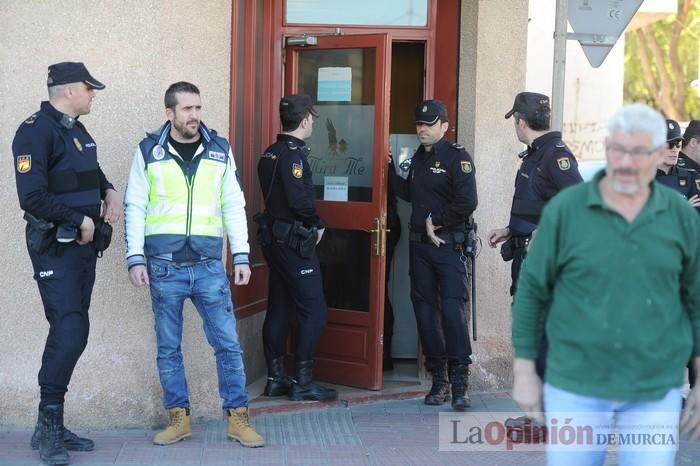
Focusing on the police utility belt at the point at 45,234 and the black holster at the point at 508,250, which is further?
the black holster at the point at 508,250

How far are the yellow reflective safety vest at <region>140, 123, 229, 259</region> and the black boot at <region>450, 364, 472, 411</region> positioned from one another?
2044 mm

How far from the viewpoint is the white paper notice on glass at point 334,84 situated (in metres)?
7.18

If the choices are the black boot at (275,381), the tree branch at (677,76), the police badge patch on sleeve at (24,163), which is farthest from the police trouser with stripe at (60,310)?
the tree branch at (677,76)

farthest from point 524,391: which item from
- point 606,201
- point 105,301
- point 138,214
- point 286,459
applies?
point 105,301

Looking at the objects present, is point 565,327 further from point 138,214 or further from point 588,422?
point 138,214

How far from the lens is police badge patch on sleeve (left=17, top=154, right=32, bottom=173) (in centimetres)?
511

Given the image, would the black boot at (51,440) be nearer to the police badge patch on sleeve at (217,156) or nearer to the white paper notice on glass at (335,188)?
the police badge patch on sleeve at (217,156)

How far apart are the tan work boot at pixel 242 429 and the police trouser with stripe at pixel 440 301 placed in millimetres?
1601

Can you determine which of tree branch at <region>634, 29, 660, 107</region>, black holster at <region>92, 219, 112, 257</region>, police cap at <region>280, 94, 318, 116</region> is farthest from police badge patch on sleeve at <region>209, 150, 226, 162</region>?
tree branch at <region>634, 29, 660, 107</region>

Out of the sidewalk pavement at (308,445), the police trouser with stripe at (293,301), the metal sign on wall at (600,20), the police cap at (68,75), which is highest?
the metal sign on wall at (600,20)

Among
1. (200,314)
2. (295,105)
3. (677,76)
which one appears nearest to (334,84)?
(295,105)

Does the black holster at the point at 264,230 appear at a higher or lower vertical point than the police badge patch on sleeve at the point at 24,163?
lower

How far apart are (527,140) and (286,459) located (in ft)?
7.87

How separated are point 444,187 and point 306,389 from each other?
1655 mm
